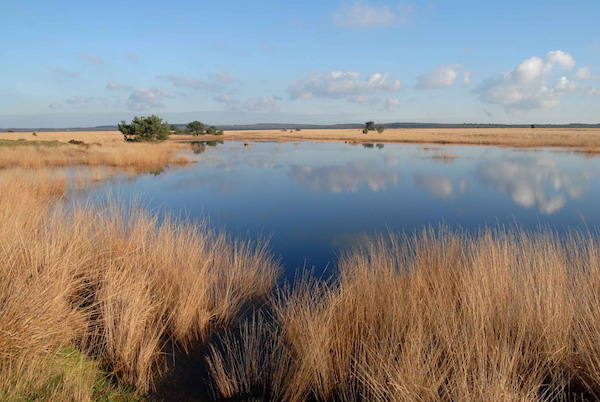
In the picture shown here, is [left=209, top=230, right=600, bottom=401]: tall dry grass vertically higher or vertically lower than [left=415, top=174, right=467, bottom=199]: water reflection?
higher

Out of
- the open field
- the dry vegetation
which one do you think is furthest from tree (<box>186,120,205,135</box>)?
the dry vegetation

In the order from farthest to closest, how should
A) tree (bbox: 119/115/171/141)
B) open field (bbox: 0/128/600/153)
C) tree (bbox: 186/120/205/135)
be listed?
tree (bbox: 186/120/205/135), open field (bbox: 0/128/600/153), tree (bbox: 119/115/171/141)

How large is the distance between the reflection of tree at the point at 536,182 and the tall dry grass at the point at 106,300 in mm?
10761

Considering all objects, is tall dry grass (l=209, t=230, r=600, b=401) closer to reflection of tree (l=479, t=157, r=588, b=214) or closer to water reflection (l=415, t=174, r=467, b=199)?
reflection of tree (l=479, t=157, r=588, b=214)

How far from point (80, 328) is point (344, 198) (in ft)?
36.8

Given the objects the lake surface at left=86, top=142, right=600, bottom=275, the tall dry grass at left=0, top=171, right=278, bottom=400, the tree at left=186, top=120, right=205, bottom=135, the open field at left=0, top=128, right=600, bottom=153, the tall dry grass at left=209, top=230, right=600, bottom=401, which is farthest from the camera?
the tree at left=186, top=120, right=205, bottom=135

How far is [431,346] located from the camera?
126 inches

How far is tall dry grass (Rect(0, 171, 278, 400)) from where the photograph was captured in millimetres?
3246

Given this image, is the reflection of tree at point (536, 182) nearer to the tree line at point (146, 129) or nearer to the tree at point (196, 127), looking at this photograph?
the tree line at point (146, 129)

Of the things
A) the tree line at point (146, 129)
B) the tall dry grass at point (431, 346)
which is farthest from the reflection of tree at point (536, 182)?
the tree line at point (146, 129)

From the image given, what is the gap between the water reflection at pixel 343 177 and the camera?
16.9 meters

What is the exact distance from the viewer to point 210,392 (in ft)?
12.2

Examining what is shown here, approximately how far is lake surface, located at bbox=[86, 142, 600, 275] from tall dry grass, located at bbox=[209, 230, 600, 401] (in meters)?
3.08

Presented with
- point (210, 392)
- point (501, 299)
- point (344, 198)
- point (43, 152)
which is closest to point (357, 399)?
point (210, 392)
